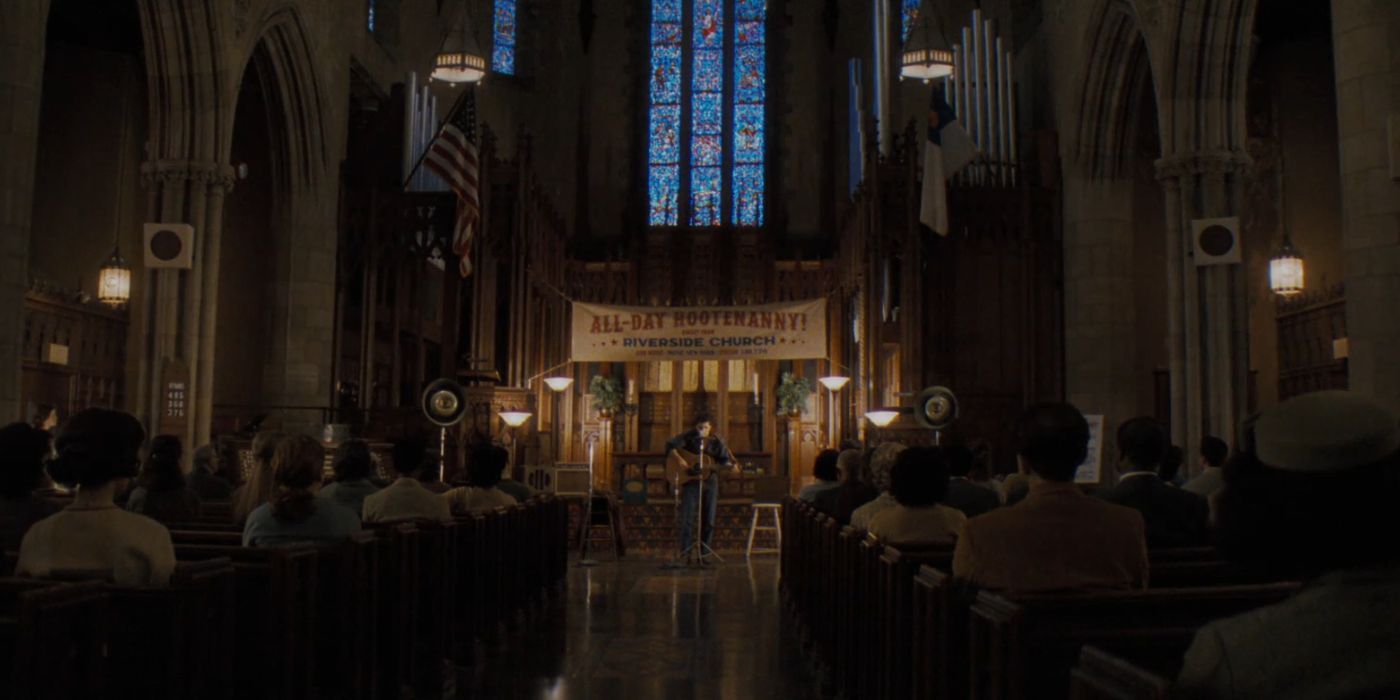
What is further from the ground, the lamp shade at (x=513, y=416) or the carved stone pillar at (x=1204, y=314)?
the carved stone pillar at (x=1204, y=314)

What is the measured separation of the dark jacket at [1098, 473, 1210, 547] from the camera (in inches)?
179

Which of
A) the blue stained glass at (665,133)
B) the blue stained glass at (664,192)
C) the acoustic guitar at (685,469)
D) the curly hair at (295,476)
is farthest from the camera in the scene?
the blue stained glass at (665,133)

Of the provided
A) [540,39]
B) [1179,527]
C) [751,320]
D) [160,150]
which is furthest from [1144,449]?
[540,39]

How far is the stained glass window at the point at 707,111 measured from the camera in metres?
22.8

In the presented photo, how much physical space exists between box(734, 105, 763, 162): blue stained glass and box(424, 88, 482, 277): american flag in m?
8.20

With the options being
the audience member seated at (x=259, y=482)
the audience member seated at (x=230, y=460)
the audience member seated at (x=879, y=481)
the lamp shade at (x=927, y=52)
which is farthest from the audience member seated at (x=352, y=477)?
the lamp shade at (x=927, y=52)

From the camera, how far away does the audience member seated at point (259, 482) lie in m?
5.14

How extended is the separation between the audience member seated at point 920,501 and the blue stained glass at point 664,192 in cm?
1784

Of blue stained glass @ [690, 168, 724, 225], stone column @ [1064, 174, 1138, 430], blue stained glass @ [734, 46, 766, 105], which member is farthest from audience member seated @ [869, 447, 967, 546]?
blue stained glass @ [734, 46, 766, 105]

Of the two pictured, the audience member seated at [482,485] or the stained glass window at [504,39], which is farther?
the stained glass window at [504,39]

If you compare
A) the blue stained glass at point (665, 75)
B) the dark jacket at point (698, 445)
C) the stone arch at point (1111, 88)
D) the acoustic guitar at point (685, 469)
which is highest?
the blue stained glass at point (665, 75)

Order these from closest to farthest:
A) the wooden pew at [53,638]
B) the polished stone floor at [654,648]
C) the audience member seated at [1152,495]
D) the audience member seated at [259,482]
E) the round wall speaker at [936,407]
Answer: the wooden pew at [53,638]
the audience member seated at [1152,495]
the audience member seated at [259,482]
the polished stone floor at [654,648]
the round wall speaker at [936,407]

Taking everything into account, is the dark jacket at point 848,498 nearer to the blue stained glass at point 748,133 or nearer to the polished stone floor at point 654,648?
the polished stone floor at point 654,648

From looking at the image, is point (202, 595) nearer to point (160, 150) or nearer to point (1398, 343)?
point (1398, 343)
